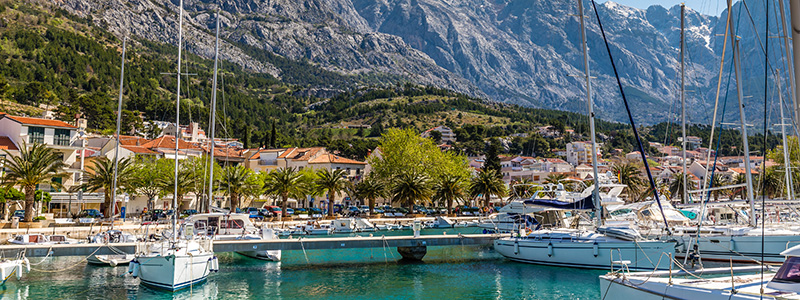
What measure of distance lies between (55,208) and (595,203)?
54321mm

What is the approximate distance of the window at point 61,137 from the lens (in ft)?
193

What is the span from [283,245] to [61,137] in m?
38.2

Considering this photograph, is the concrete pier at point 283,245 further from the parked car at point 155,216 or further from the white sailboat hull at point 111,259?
the parked car at point 155,216

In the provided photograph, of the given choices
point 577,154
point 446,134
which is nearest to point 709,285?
point 577,154

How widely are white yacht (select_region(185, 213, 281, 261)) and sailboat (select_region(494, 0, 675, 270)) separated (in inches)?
593

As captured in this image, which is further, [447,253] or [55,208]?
[55,208]

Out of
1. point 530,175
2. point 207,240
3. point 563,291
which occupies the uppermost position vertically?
point 530,175

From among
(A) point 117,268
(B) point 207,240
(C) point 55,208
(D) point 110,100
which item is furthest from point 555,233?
(D) point 110,100

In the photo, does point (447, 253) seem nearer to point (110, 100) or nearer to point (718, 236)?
point (718, 236)

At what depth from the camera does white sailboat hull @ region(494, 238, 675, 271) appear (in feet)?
96.2

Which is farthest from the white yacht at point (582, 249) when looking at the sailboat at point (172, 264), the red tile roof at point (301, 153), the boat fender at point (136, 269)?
the red tile roof at point (301, 153)

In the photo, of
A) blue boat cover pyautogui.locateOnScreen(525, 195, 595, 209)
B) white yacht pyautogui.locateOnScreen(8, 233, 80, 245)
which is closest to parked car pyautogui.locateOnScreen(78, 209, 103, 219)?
white yacht pyautogui.locateOnScreen(8, 233, 80, 245)

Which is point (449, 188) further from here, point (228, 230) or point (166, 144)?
point (166, 144)

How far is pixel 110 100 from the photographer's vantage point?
147m
